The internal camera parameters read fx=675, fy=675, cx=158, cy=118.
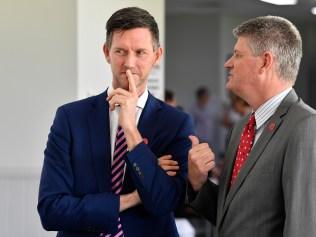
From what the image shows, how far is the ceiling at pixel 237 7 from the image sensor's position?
11695 millimetres

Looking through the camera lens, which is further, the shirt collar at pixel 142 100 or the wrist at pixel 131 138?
the shirt collar at pixel 142 100

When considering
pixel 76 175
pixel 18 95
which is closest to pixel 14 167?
pixel 18 95

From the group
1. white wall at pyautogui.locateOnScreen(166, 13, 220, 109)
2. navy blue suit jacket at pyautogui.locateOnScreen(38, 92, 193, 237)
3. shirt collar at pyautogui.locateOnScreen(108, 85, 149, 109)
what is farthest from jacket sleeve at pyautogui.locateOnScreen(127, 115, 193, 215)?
white wall at pyautogui.locateOnScreen(166, 13, 220, 109)

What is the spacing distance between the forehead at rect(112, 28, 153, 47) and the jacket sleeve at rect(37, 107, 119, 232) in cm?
33

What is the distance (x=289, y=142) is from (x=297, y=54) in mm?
346

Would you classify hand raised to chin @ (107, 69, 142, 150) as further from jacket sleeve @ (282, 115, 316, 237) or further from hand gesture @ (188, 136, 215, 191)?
jacket sleeve @ (282, 115, 316, 237)

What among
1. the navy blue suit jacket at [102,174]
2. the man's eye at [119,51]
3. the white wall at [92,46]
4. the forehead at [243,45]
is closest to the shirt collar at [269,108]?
the forehead at [243,45]

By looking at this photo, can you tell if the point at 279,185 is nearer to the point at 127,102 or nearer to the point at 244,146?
the point at 244,146

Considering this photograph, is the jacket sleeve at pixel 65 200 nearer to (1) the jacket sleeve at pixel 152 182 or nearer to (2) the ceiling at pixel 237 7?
(1) the jacket sleeve at pixel 152 182

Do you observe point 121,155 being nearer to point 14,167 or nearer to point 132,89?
point 132,89

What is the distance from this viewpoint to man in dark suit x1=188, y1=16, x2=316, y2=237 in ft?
6.60

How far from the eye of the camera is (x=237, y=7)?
1256 cm

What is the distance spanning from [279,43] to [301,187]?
1.64ft

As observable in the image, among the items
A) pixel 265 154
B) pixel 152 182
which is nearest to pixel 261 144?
pixel 265 154
